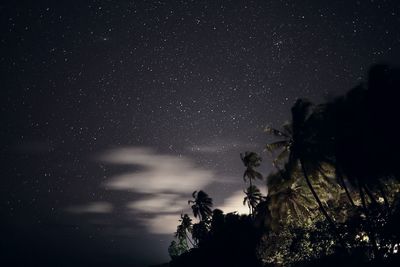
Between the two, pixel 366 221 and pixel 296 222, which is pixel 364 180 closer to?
pixel 366 221

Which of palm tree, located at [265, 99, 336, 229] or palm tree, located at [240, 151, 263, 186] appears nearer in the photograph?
palm tree, located at [265, 99, 336, 229]

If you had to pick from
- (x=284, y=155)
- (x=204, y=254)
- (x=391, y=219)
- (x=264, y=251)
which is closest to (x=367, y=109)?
(x=391, y=219)

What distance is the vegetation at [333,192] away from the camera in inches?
782

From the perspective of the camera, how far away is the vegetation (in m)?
19.9

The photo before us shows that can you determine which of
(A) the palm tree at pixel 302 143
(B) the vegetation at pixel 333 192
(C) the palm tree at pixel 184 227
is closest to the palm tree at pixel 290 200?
(B) the vegetation at pixel 333 192

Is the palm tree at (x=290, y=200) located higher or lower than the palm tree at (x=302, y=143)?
lower

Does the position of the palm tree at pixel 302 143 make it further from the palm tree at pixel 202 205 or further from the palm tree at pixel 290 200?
the palm tree at pixel 202 205

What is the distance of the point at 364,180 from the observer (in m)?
21.0

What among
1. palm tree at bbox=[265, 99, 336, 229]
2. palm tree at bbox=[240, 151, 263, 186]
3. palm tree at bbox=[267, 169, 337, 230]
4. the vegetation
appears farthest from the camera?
palm tree at bbox=[240, 151, 263, 186]

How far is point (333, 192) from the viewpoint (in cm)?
2883

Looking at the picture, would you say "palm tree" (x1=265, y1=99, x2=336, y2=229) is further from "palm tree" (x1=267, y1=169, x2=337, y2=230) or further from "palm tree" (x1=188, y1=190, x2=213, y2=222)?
"palm tree" (x1=188, y1=190, x2=213, y2=222)

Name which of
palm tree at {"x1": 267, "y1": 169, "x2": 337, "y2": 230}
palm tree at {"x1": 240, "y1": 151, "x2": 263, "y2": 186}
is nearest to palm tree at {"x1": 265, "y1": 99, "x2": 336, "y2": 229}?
palm tree at {"x1": 267, "y1": 169, "x2": 337, "y2": 230}

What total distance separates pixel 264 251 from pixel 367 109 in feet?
70.5

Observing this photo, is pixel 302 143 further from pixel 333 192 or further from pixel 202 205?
pixel 202 205
